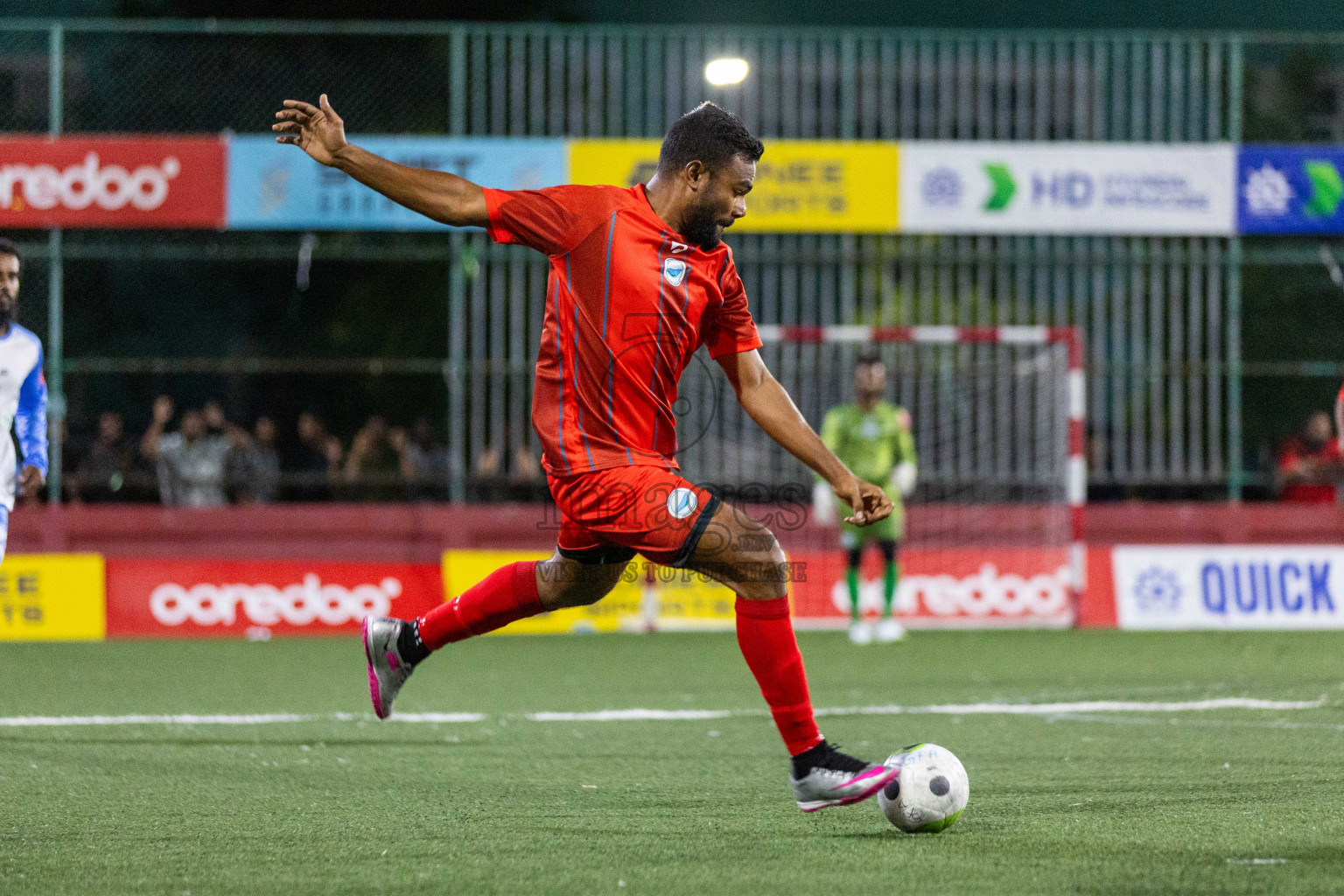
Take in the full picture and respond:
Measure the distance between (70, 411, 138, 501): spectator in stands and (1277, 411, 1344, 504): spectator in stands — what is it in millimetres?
10718

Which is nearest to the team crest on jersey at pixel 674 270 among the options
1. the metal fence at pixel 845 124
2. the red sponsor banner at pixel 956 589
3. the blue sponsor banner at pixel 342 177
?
the red sponsor banner at pixel 956 589

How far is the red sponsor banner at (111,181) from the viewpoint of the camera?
49.1ft

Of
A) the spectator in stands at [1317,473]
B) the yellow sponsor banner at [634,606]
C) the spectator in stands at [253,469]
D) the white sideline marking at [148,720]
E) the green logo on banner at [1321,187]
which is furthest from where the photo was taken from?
the spectator in stands at [1317,473]

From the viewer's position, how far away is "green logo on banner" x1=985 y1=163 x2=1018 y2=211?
15258mm

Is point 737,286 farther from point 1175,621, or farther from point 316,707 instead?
point 1175,621

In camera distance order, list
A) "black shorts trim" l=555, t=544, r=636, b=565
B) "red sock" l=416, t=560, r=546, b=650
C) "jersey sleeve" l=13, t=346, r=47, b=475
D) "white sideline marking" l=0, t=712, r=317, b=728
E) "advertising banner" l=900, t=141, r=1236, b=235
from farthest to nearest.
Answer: "advertising banner" l=900, t=141, r=1236, b=235
"white sideline marking" l=0, t=712, r=317, b=728
"jersey sleeve" l=13, t=346, r=47, b=475
"red sock" l=416, t=560, r=546, b=650
"black shorts trim" l=555, t=544, r=636, b=565

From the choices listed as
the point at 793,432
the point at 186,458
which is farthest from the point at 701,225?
the point at 186,458

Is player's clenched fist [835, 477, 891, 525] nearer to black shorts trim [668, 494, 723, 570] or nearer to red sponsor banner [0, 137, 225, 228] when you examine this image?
black shorts trim [668, 494, 723, 570]

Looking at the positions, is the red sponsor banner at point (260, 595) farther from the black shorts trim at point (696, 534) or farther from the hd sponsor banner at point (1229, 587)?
the black shorts trim at point (696, 534)

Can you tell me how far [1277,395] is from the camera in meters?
27.4

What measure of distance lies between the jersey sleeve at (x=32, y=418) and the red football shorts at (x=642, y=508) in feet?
10.8

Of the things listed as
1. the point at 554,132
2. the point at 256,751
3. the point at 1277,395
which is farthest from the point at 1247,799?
the point at 1277,395

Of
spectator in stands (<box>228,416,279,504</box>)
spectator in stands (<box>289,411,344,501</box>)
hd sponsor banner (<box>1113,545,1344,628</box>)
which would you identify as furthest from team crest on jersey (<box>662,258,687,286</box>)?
spectator in stands (<box>289,411,344,501</box>)

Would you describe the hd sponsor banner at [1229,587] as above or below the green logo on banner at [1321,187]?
below
